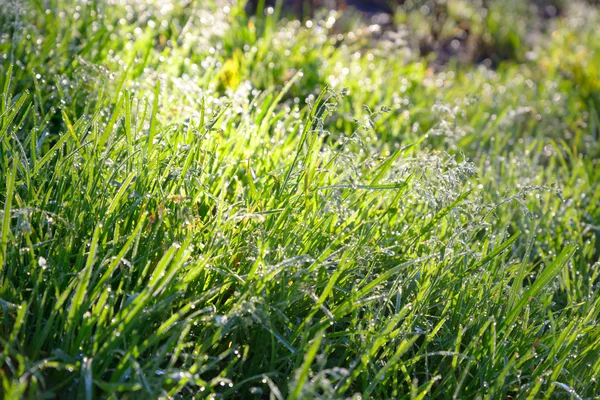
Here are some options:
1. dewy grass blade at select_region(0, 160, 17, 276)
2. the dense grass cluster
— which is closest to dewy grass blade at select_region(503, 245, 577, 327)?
the dense grass cluster

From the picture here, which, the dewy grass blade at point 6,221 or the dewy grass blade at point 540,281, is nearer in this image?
the dewy grass blade at point 6,221

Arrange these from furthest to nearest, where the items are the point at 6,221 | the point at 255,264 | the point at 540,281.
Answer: the point at 540,281, the point at 255,264, the point at 6,221

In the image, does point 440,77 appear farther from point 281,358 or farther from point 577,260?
point 281,358

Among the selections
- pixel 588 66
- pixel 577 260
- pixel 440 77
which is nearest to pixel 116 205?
pixel 577 260

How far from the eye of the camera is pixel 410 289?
6.40 ft

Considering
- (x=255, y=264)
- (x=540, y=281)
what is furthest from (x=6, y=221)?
(x=540, y=281)

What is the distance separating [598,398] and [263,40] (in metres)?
2.68

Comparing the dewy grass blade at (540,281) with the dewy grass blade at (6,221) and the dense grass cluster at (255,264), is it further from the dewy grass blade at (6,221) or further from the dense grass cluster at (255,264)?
the dewy grass blade at (6,221)

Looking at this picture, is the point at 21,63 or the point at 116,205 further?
the point at 21,63

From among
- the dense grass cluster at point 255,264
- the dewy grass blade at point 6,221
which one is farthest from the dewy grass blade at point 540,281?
the dewy grass blade at point 6,221

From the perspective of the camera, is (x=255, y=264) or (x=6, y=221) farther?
(x=255, y=264)

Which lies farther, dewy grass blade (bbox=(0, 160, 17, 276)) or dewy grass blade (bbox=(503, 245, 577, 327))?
dewy grass blade (bbox=(503, 245, 577, 327))

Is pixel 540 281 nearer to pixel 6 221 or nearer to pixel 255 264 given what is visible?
pixel 255 264

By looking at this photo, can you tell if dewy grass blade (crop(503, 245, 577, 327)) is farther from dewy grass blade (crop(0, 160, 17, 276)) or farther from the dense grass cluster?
dewy grass blade (crop(0, 160, 17, 276))
